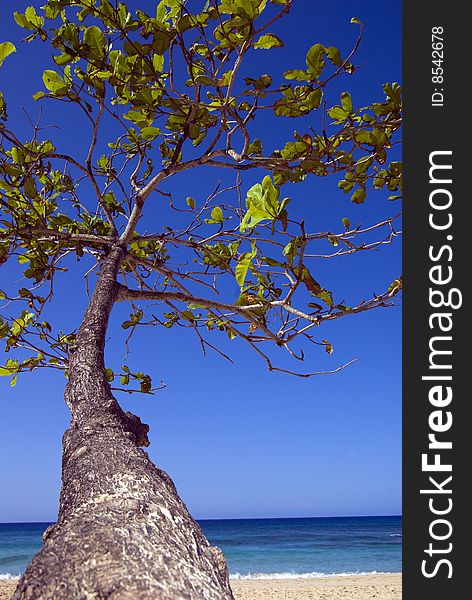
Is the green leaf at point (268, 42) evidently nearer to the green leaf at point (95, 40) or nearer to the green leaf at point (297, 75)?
the green leaf at point (297, 75)

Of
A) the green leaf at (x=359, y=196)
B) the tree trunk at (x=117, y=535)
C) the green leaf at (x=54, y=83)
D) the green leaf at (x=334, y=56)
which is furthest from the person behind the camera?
the green leaf at (x=359, y=196)

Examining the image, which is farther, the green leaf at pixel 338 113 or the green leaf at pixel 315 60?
the green leaf at pixel 338 113

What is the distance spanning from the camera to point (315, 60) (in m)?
1.89

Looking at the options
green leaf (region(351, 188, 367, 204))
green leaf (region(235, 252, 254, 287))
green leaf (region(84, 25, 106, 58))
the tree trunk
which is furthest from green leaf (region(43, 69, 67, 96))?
the tree trunk

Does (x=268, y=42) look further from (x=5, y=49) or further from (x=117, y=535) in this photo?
(x=117, y=535)

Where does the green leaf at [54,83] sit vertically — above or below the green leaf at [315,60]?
above

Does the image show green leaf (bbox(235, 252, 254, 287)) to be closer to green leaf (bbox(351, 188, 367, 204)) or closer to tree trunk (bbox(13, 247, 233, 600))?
tree trunk (bbox(13, 247, 233, 600))

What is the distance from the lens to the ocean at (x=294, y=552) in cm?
2330

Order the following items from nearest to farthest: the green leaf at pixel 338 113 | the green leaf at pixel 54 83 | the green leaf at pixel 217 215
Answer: the green leaf at pixel 338 113
the green leaf at pixel 54 83
the green leaf at pixel 217 215

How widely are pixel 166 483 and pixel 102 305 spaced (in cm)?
91

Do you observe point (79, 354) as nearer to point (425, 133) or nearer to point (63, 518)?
point (63, 518)

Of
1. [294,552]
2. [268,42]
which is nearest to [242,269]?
[268,42]

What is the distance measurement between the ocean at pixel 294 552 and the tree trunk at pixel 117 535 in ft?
69.6

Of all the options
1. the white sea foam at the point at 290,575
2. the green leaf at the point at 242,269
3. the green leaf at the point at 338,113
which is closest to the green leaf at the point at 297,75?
the green leaf at the point at 338,113
